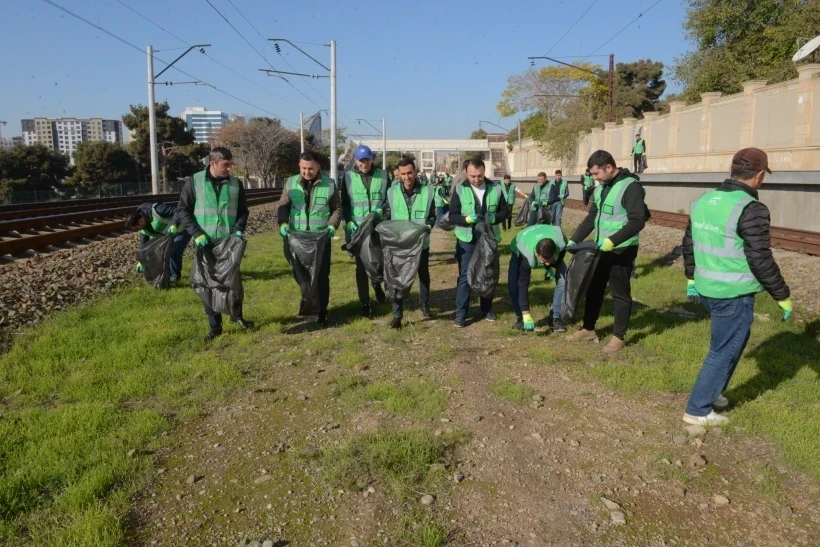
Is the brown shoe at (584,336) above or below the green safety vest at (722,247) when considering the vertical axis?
below

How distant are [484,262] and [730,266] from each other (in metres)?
2.72

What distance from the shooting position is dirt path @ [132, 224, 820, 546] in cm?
293

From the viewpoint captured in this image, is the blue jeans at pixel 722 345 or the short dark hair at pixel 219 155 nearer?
the blue jeans at pixel 722 345

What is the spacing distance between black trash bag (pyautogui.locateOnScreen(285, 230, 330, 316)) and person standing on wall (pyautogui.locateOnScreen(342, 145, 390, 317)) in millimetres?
570

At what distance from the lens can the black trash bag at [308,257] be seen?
6238 mm

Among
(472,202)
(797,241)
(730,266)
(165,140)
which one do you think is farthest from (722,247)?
(165,140)

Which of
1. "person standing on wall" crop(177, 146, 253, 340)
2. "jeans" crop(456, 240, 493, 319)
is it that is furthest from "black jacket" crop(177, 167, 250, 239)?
"jeans" crop(456, 240, 493, 319)

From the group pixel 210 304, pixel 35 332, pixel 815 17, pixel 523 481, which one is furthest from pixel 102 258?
pixel 815 17

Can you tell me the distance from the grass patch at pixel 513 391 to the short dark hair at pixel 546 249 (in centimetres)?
135

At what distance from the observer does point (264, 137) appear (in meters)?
57.8

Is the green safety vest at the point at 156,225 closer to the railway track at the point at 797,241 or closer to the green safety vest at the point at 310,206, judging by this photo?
the green safety vest at the point at 310,206

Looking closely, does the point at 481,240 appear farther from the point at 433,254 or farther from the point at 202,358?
the point at 433,254

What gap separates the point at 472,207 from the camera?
6359 mm

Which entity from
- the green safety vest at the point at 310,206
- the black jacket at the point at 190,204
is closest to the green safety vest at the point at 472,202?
the green safety vest at the point at 310,206
